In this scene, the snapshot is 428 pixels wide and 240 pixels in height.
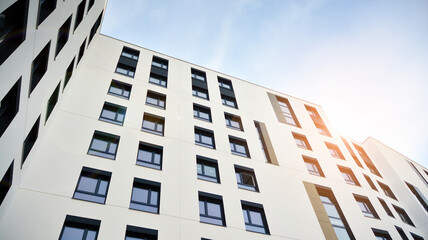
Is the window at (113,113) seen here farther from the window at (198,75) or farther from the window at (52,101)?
the window at (198,75)

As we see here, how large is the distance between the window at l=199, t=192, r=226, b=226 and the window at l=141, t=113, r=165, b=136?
5.34m

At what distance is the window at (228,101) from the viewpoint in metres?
23.9

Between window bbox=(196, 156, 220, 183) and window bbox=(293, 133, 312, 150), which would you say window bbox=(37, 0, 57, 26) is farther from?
window bbox=(293, 133, 312, 150)

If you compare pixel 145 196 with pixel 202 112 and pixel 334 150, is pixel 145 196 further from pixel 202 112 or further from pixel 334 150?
pixel 334 150

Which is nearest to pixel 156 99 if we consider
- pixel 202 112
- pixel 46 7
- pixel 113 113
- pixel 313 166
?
pixel 202 112

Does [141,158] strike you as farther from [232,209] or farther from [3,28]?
[3,28]

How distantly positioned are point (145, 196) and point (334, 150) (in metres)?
18.2

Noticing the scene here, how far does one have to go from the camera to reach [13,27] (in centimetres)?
786

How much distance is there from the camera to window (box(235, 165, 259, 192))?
17078 mm

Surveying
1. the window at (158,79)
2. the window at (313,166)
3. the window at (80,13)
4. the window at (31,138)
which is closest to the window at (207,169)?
the window at (158,79)

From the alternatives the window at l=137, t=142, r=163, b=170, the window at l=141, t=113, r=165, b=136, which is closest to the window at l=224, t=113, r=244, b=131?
the window at l=141, t=113, r=165, b=136

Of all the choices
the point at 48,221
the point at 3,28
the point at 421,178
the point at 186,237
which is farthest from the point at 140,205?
the point at 421,178

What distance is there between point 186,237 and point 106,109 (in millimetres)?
9653

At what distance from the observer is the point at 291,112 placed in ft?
88.1
